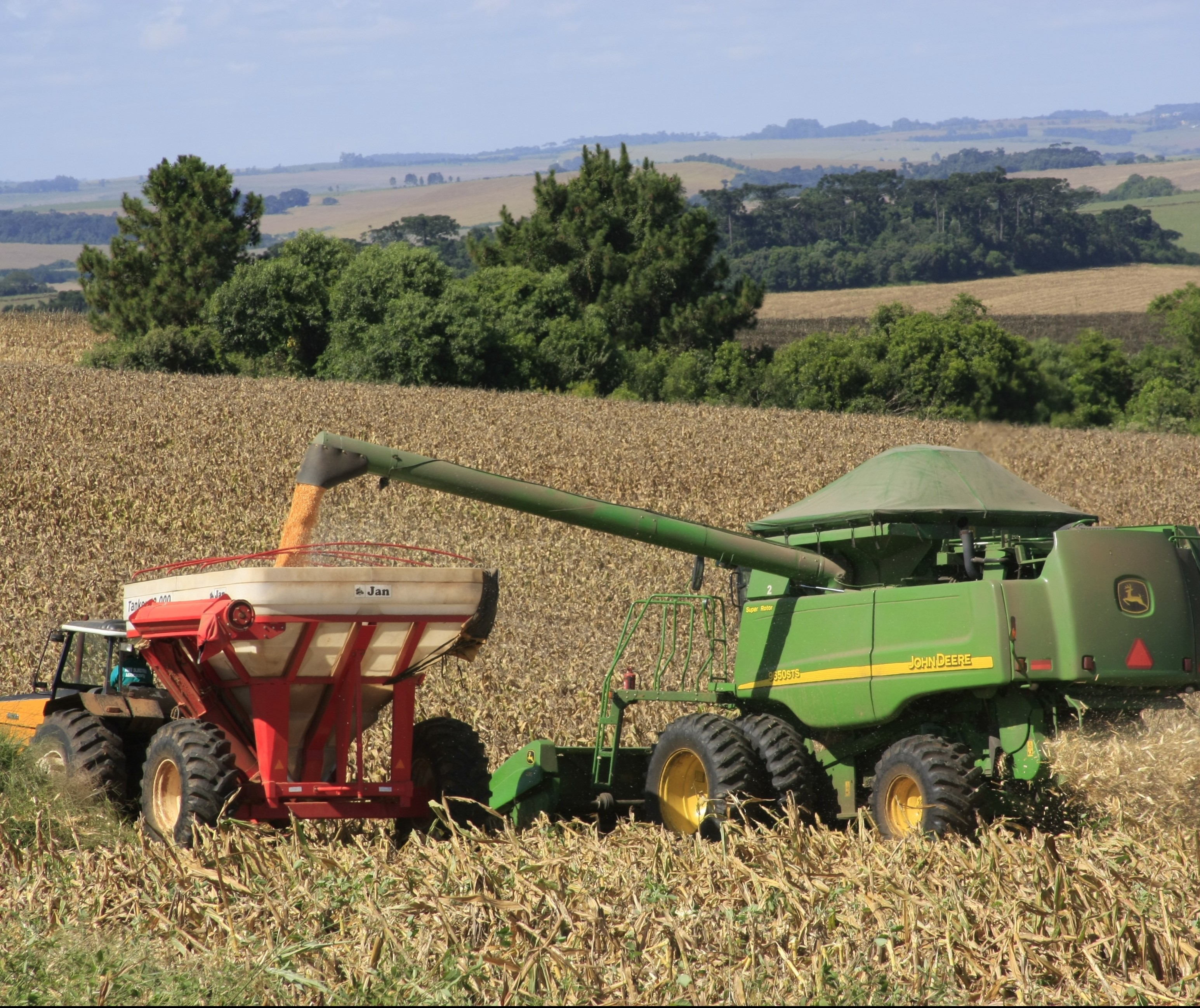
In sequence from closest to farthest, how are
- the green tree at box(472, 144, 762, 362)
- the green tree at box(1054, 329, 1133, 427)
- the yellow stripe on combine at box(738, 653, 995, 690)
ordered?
the yellow stripe on combine at box(738, 653, 995, 690)
the green tree at box(1054, 329, 1133, 427)
the green tree at box(472, 144, 762, 362)

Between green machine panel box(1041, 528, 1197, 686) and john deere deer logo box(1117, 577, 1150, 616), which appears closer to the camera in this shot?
green machine panel box(1041, 528, 1197, 686)

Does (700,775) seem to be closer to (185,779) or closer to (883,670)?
(883,670)

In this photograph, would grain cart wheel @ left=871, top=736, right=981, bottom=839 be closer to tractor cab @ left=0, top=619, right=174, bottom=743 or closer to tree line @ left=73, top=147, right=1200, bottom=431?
tractor cab @ left=0, top=619, right=174, bottom=743

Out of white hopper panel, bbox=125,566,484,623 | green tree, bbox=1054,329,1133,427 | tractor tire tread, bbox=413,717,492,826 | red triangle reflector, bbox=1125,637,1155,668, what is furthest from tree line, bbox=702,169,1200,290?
white hopper panel, bbox=125,566,484,623

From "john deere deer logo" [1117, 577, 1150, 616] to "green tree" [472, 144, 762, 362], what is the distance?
4427 cm

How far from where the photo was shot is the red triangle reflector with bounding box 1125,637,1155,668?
7.09 meters

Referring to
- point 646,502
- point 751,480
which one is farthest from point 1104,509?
point 646,502

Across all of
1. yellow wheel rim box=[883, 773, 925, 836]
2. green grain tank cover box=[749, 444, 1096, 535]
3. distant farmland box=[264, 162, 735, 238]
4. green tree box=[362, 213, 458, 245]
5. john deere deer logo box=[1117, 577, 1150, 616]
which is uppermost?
distant farmland box=[264, 162, 735, 238]

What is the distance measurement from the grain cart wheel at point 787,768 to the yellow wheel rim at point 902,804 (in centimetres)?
46

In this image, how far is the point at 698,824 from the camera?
8156 millimetres

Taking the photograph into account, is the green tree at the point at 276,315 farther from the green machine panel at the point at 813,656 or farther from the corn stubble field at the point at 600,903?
the green machine panel at the point at 813,656

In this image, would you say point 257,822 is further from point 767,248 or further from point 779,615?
point 767,248

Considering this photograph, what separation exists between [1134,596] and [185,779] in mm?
5176

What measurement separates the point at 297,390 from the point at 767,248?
53.8m
